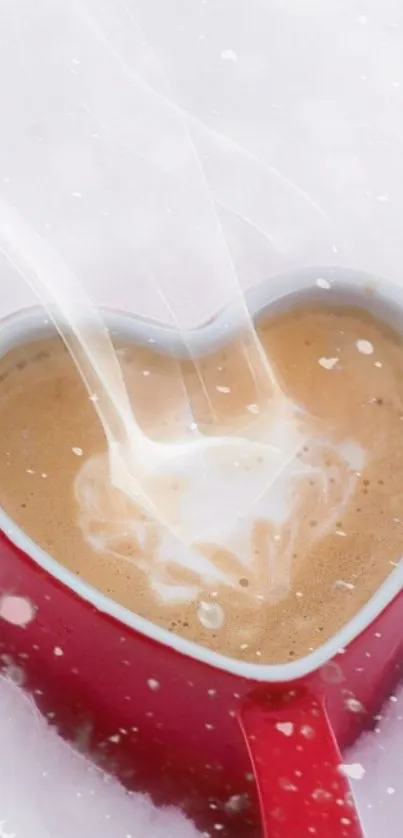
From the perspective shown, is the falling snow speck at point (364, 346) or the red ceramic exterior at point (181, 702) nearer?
the red ceramic exterior at point (181, 702)

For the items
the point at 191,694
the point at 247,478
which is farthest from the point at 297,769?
the point at 247,478

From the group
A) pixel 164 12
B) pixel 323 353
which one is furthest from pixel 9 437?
pixel 164 12

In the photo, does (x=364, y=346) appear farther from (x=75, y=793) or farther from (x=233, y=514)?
(x=75, y=793)

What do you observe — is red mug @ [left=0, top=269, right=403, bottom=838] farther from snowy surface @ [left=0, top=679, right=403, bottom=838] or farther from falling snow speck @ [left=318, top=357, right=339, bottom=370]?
falling snow speck @ [left=318, top=357, right=339, bottom=370]

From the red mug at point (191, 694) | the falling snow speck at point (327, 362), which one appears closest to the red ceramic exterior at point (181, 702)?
the red mug at point (191, 694)

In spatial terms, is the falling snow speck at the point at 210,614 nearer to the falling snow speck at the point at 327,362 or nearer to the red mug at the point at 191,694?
the red mug at the point at 191,694

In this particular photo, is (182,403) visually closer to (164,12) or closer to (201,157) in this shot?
(201,157)
